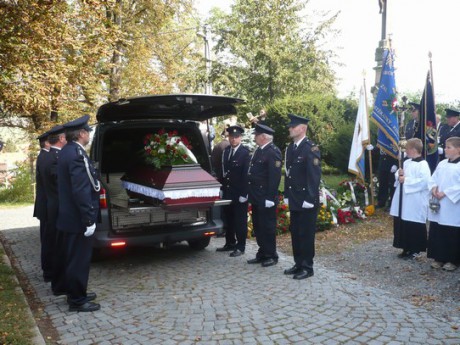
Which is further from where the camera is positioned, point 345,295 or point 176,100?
point 176,100

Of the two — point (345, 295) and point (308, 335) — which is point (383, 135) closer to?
point (345, 295)

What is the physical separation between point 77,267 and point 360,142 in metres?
6.52

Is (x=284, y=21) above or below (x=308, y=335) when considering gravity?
above

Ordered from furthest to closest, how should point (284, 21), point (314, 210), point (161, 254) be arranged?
point (284, 21), point (161, 254), point (314, 210)

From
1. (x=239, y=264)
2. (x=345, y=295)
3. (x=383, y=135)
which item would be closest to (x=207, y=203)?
(x=239, y=264)

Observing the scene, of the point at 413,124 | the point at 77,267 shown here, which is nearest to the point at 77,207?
the point at 77,267

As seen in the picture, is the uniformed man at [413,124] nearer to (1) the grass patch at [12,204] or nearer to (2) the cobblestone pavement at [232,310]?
(2) the cobblestone pavement at [232,310]

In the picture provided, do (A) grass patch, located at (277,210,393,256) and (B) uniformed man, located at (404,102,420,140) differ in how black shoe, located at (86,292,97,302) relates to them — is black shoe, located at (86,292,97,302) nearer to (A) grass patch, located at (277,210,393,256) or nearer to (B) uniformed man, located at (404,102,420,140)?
(A) grass patch, located at (277,210,393,256)

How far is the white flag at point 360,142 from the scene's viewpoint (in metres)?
8.91

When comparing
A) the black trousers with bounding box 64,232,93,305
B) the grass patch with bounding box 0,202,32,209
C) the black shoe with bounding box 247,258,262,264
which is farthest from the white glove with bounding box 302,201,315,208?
the grass patch with bounding box 0,202,32,209

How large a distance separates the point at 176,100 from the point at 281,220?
339cm

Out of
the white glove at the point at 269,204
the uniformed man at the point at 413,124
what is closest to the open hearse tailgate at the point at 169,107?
the white glove at the point at 269,204

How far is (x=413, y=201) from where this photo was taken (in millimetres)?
5785

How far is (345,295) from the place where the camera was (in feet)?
15.0
